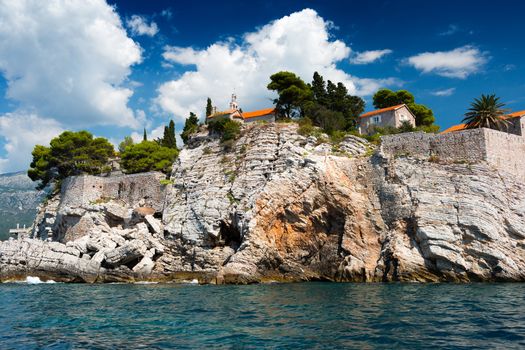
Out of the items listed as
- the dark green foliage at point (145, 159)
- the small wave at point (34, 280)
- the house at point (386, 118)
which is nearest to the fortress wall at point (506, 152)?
the house at point (386, 118)

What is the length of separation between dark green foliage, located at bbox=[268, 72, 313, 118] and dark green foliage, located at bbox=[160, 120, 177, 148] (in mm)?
16569

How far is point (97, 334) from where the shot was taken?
13.7 meters

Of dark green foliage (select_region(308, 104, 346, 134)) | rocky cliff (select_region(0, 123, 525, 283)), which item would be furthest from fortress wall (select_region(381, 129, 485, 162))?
dark green foliage (select_region(308, 104, 346, 134))

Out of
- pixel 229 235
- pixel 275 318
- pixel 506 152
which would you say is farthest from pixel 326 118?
pixel 275 318

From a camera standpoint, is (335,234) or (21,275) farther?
(21,275)

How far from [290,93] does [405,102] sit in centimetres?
1244

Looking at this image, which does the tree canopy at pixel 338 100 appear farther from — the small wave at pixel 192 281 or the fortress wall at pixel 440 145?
the small wave at pixel 192 281

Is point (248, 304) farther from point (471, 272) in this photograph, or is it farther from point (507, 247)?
point (507, 247)

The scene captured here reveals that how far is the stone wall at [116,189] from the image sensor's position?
1522 inches

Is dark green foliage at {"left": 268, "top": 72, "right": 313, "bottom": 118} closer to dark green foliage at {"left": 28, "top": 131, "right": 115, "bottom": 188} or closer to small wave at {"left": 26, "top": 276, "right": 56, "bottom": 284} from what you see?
dark green foliage at {"left": 28, "top": 131, "right": 115, "bottom": 188}

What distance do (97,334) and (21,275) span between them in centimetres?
2158

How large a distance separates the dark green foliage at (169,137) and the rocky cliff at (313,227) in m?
18.4

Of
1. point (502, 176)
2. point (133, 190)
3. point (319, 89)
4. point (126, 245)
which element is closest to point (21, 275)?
point (126, 245)

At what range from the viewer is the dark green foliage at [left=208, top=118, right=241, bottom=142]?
37.7m
